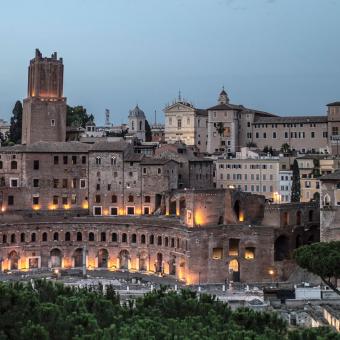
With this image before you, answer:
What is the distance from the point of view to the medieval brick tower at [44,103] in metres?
86.2

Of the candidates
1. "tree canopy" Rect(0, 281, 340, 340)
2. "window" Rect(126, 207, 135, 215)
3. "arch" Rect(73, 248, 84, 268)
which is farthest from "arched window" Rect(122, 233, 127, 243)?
"tree canopy" Rect(0, 281, 340, 340)

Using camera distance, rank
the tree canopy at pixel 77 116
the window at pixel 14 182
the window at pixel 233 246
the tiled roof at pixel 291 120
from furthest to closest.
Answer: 1. the tree canopy at pixel 77 116
2. the tiled roof at pixel 291 120
3. the window at pixel 14 182
4. the window at pixel 233 246

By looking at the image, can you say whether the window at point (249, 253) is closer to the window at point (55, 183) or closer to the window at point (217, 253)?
the window at point (217, 253)

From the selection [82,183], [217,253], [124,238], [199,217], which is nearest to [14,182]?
[82,183]

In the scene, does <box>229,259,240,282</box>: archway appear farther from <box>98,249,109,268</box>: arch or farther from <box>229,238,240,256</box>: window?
<box>98,249,109,268</box>: arch

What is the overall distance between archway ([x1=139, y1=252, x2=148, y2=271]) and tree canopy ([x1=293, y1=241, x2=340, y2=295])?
19250 mm

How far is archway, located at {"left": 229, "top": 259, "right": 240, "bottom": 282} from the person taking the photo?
222ft

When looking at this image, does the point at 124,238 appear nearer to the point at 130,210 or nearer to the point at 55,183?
the point at 130,210

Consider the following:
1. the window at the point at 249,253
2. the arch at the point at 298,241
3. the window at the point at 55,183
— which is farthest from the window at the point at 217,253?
the window at the point at 55,183

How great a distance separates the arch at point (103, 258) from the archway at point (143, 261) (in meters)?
3.32

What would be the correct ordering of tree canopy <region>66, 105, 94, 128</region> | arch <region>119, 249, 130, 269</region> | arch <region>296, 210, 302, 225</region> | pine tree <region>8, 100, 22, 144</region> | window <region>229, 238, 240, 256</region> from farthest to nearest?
tree canopy <region>66, 105, 94, 128</region> < pine tree <region>8, 100, 22, 144</region> < arch <region>119, 249, 130, 269</region> < arch <region>296, 210, 302, 225</region> < window <region>229, 238, 240, 256</region>

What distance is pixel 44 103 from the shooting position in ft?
284

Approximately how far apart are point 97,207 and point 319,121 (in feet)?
102

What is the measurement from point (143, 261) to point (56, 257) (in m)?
7.86
